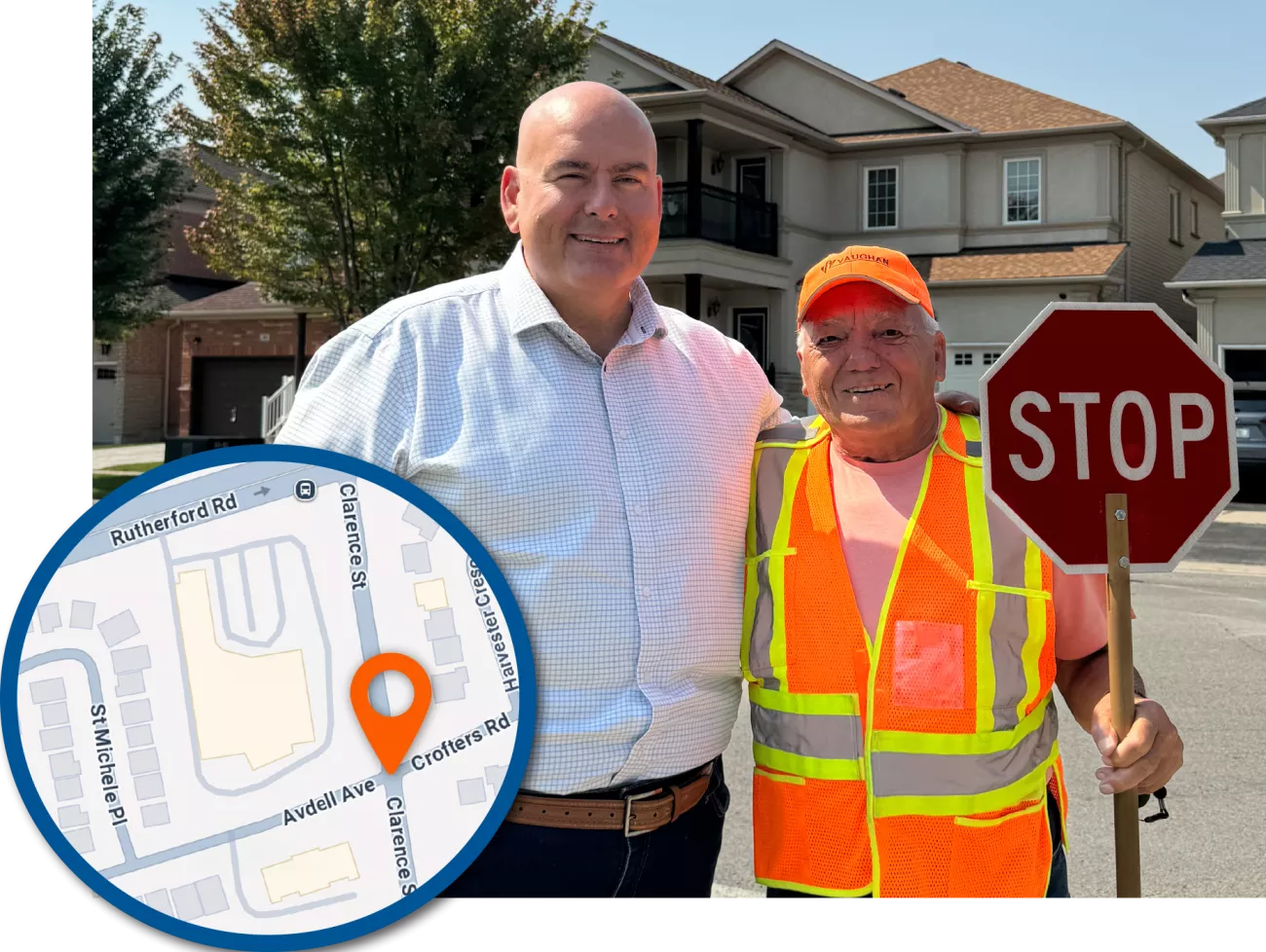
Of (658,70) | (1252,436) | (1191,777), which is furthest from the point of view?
(658,70)

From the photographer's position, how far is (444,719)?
174 centimetres

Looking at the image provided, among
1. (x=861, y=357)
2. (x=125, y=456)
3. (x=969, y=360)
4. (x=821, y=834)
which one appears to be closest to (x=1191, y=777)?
(x=821, y=834)

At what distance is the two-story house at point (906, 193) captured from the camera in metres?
24.2

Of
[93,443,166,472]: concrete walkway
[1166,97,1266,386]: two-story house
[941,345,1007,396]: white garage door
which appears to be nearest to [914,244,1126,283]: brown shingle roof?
[941,345,1007,396]: white garage door

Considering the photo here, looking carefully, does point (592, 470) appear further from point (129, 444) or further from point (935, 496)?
point (129, 444)

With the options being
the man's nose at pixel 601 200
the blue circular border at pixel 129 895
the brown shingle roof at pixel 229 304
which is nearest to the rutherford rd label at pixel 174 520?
the blue circular border at pixel 129 895

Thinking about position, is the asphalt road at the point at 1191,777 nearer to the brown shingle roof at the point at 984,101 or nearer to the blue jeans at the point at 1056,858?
the blue jeans at the point at 1056,858

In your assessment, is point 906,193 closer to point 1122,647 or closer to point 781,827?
point 781,827

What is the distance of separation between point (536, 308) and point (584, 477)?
35cm

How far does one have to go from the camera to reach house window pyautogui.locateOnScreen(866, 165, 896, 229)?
88.8 feet

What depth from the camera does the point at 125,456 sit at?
22.4 metres

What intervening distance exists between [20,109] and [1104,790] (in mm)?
2091

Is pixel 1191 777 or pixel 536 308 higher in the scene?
pixel 536 308

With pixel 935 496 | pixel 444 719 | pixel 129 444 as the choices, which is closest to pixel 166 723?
pixel 444 719
